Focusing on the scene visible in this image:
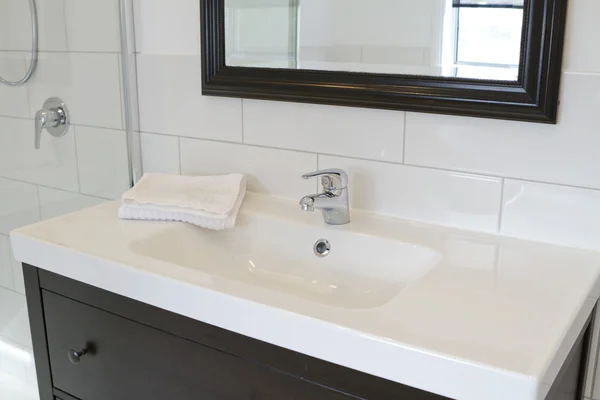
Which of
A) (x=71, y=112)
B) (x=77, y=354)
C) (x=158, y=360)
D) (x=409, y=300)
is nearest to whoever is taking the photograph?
(x=409, y=300)

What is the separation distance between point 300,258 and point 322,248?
6 cm

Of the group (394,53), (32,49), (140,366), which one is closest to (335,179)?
(394,53)

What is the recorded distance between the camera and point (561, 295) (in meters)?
0.95

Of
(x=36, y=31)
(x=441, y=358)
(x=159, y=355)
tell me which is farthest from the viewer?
(x=36, y=31)

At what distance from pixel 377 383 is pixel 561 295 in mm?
328

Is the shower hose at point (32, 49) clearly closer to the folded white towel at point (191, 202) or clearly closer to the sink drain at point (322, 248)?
the folded white towel at point (191, 202)

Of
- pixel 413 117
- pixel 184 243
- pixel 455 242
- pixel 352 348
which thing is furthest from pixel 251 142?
pixel 352 348

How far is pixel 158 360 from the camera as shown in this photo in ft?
3.63

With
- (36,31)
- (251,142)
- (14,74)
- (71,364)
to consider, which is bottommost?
(71,364)

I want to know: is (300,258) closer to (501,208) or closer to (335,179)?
(335,179)

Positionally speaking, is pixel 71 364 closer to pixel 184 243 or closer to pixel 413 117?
pixel 184 243

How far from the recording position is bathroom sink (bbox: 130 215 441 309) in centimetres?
119

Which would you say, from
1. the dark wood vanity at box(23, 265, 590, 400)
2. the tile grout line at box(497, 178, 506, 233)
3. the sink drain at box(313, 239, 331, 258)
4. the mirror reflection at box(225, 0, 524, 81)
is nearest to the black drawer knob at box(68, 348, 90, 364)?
the dark wood vanity at box(23, 265, 590, 400)

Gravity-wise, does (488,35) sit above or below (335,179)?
above
